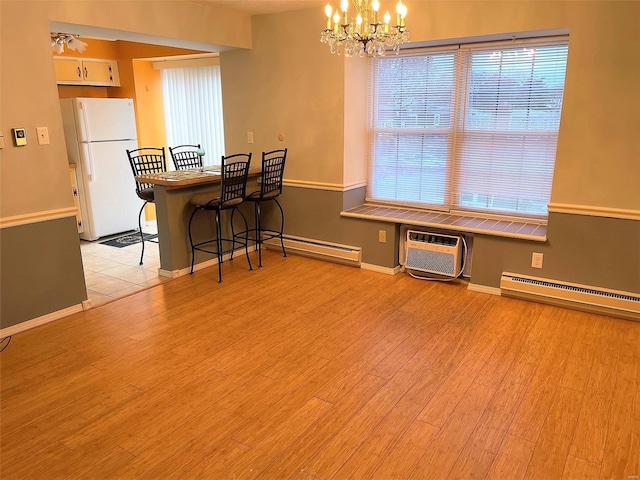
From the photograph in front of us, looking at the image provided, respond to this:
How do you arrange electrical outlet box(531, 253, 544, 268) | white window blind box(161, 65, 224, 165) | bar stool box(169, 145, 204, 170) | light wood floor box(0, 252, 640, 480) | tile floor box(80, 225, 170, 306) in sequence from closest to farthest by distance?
light wood floor box(0, 252, 640, 480) → electrical outlet box(531, 253, 544, 268) → tile floor box(80, 225, 170, 306) → bar stool box(169, 145, 204, 170) → white window blind box(161, 65, 224, 165)

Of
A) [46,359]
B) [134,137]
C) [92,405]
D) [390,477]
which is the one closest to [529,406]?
[390,477]

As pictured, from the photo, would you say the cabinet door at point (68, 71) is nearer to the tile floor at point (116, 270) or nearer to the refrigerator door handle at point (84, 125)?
the refrigerator door handle at point (84, 125)

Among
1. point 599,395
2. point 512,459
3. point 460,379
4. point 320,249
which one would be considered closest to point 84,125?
point 320,249

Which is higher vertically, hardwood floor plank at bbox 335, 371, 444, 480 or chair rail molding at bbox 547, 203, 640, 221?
chair rail molding at bbox 547, 203, 640, 221

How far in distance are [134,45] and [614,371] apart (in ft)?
20.7

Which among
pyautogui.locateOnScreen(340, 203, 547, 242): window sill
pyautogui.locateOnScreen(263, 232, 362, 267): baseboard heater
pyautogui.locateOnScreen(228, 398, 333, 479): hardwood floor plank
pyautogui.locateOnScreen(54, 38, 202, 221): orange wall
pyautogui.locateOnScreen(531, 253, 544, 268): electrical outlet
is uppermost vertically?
pyautogui.locateOnScreen(54, 38, 202, 221): orange wall

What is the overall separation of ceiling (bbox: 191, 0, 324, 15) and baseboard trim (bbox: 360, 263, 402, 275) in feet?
7.84

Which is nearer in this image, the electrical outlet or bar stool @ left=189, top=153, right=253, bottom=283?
the electrical outlet

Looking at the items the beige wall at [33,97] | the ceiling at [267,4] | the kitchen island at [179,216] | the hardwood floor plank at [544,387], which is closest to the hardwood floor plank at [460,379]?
the hardwood floor plank at [544,387]

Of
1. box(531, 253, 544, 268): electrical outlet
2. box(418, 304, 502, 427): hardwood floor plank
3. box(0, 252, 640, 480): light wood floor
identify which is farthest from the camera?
box(531, 253, 544, 268): electrical outlet

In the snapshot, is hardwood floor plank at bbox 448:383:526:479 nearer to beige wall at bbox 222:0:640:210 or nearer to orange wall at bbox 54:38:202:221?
beige wall at bbox 222:0:640:210

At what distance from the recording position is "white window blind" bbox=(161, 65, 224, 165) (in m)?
6.02

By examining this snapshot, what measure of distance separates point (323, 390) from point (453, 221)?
2.20 meters

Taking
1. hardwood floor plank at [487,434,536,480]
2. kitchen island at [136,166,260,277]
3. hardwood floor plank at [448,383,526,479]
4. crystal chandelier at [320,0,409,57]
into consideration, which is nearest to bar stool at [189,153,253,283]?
kitchen island at [136,166,260,277]
